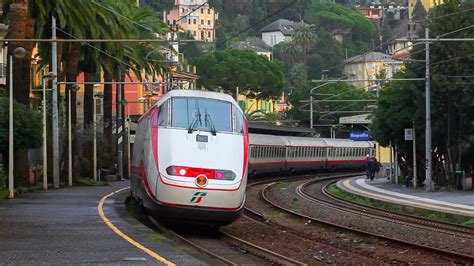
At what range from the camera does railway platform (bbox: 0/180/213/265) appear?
1541 centimetres

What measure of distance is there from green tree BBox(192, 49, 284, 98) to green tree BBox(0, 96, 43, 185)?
212ft

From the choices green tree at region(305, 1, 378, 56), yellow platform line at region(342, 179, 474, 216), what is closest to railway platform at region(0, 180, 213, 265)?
yellow platform line at region(342, 179, 474, 216)

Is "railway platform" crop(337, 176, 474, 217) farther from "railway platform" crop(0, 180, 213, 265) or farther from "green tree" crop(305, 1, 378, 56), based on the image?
"green tree" crop(305, 1, 378, 56)

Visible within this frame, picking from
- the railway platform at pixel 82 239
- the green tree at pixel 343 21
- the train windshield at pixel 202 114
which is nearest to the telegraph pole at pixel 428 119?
the railway platform at pixel 82 239

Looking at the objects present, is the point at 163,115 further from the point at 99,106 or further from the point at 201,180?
the point at 99,106

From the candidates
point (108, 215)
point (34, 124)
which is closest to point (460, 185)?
point (34, 124)

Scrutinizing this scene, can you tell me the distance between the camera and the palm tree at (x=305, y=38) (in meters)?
161

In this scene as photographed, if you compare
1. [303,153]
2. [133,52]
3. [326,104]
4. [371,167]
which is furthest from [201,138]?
[326,104]

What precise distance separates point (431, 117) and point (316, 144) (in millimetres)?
27371

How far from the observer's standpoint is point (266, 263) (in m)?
16.9

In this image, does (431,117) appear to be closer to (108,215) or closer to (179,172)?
(108,215)

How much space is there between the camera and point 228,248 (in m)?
19.6

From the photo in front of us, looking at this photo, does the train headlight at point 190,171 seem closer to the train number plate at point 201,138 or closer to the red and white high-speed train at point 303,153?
the train number plate at point 201,138

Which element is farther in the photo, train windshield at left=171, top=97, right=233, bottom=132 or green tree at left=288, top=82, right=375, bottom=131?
green tree at left=288, top=82, right=375, bottom=131
